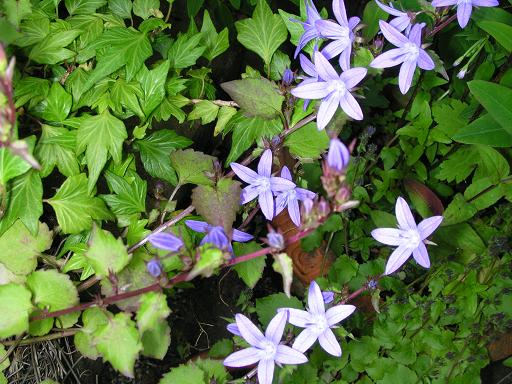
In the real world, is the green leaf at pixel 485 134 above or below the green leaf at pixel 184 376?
above

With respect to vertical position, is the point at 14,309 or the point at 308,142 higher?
the point at 308,142

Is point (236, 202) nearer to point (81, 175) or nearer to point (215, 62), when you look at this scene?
point (81, 175)

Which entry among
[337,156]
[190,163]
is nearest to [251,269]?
[190,163]

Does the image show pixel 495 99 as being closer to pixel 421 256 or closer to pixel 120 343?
pixel 421 256

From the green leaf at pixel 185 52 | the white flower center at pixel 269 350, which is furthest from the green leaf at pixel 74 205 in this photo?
the white flower center at pixel 269 350

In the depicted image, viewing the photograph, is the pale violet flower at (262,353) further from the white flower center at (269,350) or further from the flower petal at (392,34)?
the flower petal at (392,34)

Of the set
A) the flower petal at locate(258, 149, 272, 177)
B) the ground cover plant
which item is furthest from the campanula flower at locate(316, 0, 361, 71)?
the flower petal at locate(258, 149, 272, 177)
